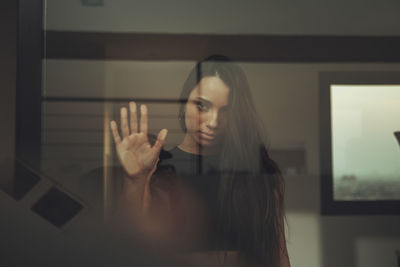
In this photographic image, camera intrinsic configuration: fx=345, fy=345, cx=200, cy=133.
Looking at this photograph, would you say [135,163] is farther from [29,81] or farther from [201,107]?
[29,81]

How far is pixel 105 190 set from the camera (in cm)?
88

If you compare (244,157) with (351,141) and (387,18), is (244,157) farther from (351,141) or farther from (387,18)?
(387,18)

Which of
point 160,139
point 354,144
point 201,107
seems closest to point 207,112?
point 201,107

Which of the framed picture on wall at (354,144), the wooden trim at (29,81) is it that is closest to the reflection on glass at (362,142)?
the framed picture on wall at (354,144)

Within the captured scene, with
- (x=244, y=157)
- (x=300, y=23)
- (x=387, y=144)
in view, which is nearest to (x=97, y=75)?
(x=244, y=157)

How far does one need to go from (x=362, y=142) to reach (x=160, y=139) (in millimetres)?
516

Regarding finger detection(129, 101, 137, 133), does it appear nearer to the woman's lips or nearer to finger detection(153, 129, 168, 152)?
finger detection(153, 129, 168, 152)

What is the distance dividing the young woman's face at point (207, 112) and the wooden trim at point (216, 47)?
0.08 metres

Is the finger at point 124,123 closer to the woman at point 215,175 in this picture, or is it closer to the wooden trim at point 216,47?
the woman at point 215,175

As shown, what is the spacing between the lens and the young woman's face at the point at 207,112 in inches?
34.9

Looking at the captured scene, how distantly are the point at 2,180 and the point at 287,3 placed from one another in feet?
2.87

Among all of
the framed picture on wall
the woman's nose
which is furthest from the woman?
the framed picture on wall

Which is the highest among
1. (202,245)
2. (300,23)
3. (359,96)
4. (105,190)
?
(300,23)

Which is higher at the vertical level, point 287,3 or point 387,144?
point 287,3
